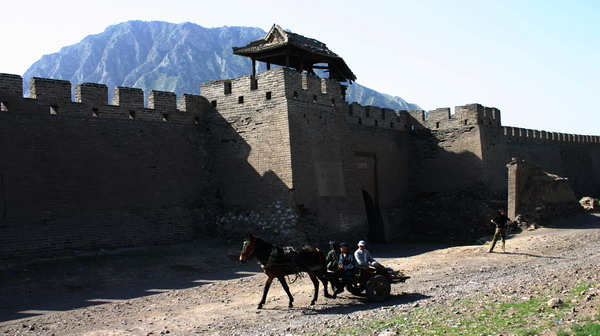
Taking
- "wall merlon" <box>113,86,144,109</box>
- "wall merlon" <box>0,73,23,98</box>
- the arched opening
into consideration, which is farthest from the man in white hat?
the arched opening

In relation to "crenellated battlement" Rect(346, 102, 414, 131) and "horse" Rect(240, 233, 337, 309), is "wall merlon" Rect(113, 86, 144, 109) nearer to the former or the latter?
"crenellated battlement" Rect(346, 102, 414, 131)

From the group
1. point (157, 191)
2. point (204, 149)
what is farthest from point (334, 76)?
point (157, 191)

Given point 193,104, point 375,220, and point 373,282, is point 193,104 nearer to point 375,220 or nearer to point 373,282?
point 375,220

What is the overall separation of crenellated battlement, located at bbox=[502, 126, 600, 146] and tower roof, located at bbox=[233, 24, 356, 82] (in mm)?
10173

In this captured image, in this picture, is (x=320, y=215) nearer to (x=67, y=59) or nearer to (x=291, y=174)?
(x=291, y=174)

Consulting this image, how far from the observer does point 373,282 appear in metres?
10.0

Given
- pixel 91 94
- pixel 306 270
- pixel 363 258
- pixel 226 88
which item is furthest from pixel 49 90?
pixel 363 258

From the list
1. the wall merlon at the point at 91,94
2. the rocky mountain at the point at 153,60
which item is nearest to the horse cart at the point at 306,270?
the wall merlon at the point at 91,94

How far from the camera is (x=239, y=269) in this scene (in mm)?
14859

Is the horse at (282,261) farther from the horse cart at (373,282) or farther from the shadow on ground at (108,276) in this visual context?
the shadow on ground at (108,276)

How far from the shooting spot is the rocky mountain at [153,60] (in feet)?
469

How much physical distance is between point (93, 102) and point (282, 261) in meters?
8.58

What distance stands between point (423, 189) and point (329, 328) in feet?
58.6

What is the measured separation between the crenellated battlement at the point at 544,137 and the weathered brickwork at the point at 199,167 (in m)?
6.21
